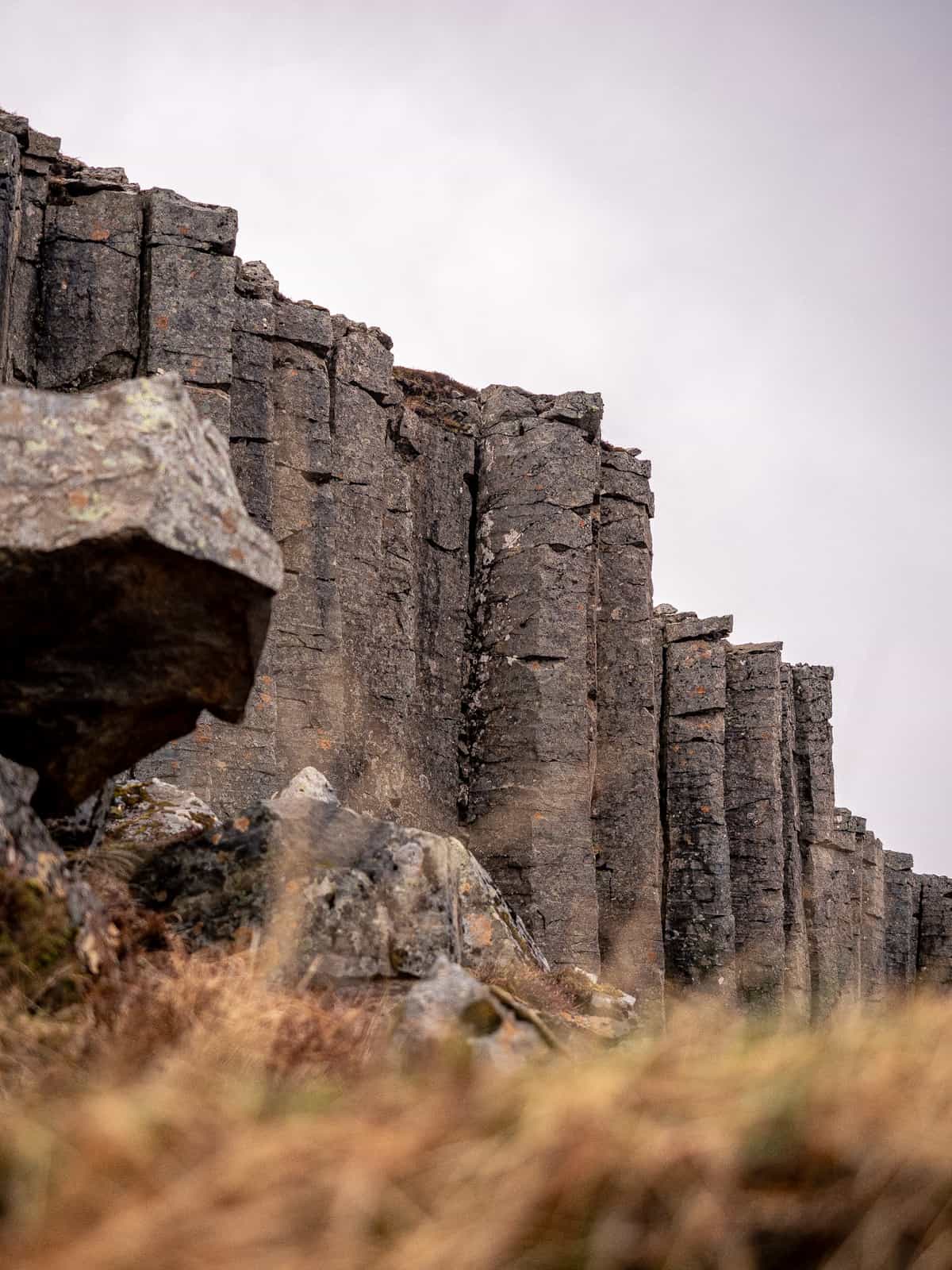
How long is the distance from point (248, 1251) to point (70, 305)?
12602mm

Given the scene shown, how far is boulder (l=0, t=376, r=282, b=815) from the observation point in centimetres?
426

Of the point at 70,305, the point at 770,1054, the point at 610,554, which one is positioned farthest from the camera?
the point at 610,554

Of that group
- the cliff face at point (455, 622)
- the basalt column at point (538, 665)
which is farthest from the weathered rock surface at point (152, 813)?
the basalt column at point (538, 665)

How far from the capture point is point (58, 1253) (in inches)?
69.2

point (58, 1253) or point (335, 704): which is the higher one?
point (335, 704)

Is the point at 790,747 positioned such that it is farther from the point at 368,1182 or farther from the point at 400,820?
the point at 368,1182

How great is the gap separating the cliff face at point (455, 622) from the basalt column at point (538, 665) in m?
0.03

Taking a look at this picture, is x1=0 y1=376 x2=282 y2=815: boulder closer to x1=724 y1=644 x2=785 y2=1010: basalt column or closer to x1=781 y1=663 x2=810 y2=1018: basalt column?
x1=724 y1=644 x2=785 y2=1010: basalt column

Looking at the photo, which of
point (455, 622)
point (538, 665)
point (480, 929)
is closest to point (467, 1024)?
point (480, 929)

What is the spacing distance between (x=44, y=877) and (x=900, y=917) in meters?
39.5

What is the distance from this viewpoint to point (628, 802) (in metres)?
19.5

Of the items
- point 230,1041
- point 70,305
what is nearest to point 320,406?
point 70,305

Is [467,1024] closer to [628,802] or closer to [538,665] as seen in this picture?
[538,665]

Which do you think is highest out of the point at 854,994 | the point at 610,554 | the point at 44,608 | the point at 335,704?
the point at 610,554
